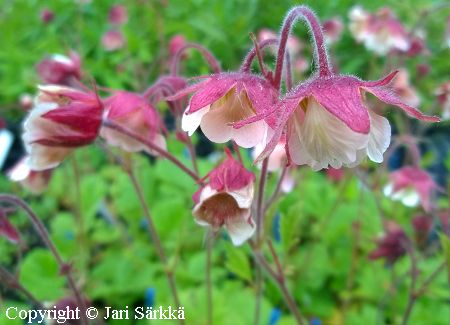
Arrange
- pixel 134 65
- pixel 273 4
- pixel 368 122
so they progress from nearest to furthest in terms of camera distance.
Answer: pixel 368 122 → pixel 134 65 → pixel 273 4

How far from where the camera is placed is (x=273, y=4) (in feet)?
11.1

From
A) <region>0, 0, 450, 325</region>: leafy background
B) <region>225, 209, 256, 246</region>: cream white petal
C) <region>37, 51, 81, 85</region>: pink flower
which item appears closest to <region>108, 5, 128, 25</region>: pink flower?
<region>0, 0, 450, 325</region>: leafy background

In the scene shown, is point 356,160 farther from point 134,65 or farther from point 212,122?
point 134,65

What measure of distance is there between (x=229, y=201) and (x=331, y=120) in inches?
8.5

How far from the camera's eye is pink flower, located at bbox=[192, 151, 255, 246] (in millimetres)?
714

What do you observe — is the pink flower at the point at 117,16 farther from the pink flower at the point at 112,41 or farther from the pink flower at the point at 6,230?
the pink flower at the point at 6,230

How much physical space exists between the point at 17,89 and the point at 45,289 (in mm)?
1801

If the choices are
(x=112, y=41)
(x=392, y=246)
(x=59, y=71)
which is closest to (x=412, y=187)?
(x=392, y=246)

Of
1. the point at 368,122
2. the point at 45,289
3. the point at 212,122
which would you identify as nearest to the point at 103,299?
the point at 45,289

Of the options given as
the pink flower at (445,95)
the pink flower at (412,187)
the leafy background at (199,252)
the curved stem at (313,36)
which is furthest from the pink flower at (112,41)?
the curved stem at (313,36)

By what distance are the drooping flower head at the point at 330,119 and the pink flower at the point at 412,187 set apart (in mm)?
641

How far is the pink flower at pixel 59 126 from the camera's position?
78cm

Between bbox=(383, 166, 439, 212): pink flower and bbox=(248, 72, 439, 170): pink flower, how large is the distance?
0.64 m

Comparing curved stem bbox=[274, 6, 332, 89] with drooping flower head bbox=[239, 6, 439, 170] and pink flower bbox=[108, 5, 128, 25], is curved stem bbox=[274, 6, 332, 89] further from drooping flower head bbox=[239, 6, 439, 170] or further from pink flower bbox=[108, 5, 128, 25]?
pink flower bbox=[108, 5, 128, 25]
